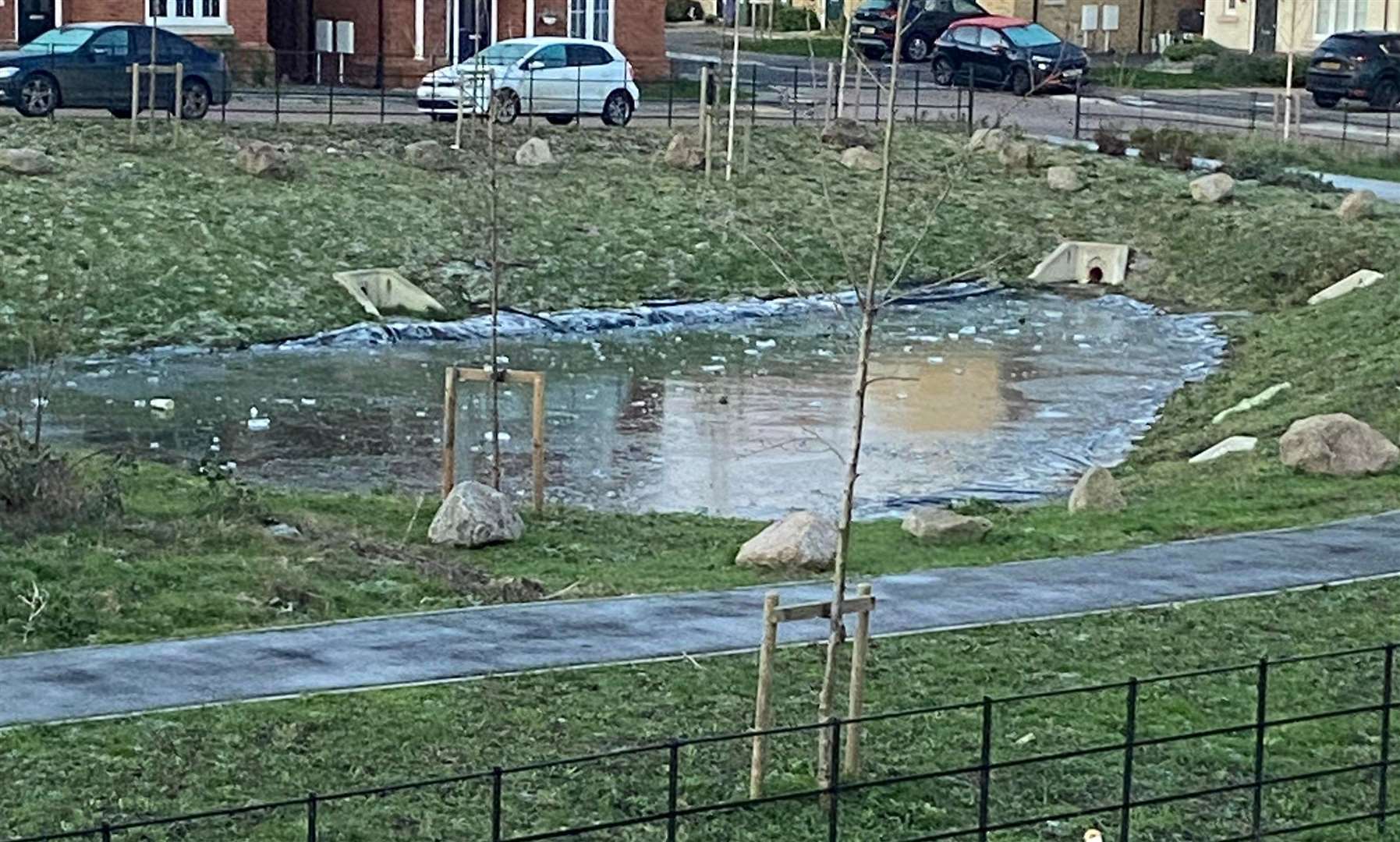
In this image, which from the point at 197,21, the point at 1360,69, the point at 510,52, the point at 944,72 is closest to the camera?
the point at 510,52

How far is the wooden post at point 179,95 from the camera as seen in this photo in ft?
117

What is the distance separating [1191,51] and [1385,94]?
42.7ft

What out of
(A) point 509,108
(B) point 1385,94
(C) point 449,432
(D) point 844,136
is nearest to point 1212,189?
(D) point 844,136

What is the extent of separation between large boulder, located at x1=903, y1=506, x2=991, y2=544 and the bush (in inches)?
1925

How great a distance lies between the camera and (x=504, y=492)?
20688 mm

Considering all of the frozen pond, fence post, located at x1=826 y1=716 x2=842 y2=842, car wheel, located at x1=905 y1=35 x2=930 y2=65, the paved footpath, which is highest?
car wheel, located at x1=905 y1=35 x2=930 y2=65

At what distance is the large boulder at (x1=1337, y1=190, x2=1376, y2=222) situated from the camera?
36.3m

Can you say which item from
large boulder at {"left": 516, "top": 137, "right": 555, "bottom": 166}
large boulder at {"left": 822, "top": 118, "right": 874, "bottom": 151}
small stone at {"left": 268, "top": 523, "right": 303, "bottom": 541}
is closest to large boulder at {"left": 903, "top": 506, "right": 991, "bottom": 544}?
small stone at {"left": 268, "top": 523, "right": 303, "bottom": 541}

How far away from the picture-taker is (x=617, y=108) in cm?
4278

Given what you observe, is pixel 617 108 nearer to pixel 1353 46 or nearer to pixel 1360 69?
pixel 1360 69

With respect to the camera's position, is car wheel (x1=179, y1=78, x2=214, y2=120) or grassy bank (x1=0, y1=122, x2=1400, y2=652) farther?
car wheel (x1=179, y1=78, x2=214, y2=120)

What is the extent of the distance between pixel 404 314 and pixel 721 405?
6025mm

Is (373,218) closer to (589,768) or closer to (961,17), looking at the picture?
(589,768)

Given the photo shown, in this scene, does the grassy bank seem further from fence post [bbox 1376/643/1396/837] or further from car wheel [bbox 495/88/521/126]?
fence post [bbox 1376/643/1396/837]
